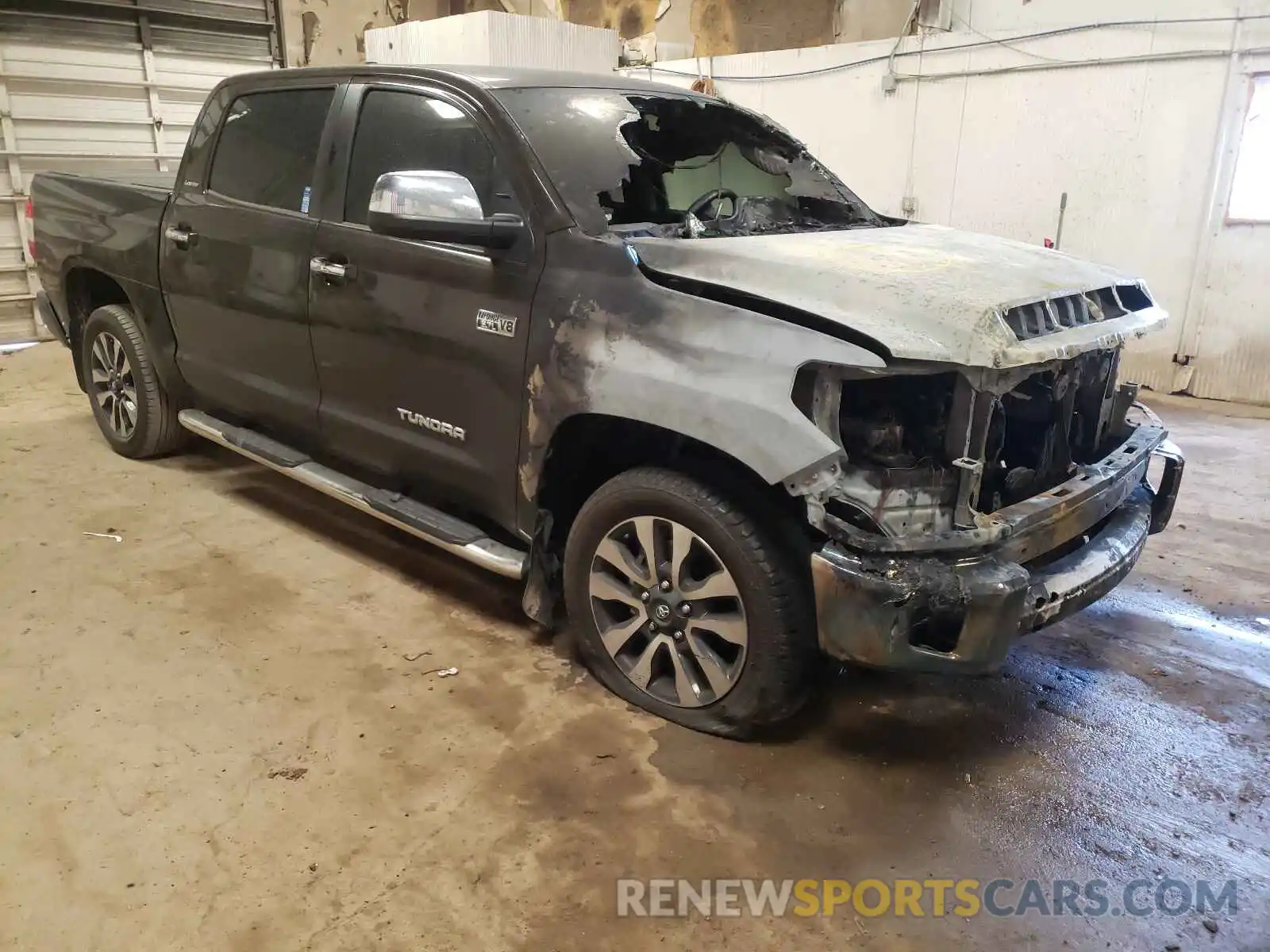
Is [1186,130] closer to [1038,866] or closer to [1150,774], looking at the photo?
[1150,774]

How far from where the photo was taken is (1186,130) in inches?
253

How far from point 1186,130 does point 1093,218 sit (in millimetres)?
794

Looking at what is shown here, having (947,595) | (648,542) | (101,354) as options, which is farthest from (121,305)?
(947,595)

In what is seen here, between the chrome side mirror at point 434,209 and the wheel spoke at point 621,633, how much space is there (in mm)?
1148

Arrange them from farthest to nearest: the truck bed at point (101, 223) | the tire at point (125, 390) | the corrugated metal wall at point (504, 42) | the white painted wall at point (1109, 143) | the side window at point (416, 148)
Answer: the corrugated metal wall at point (504, 42) < the white painted wall at point (1109, 143) < the tire at point (125, 390) < the truck bed at point (101, 223) < the side window at point (416, 148)

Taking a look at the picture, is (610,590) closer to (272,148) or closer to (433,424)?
(433,424)

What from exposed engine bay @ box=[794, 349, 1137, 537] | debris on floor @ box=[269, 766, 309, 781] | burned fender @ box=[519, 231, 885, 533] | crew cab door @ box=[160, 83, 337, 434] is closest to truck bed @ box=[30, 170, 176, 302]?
crew cab door @ box=[160, 83, 337, 434]

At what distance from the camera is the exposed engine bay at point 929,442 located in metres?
2.18

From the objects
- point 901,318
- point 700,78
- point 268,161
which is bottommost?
point 901,318

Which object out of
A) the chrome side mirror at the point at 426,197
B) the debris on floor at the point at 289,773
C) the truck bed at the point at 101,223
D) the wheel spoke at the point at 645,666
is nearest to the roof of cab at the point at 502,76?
the chrome side mirror at the point at 426,197

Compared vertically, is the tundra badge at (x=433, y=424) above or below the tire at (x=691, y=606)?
above

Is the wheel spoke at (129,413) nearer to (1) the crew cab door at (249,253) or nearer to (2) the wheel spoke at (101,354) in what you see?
(2) the wheel spoke at (101,354)

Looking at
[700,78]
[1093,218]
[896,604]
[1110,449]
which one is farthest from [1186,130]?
[896,604]

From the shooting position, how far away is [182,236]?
3898mm
